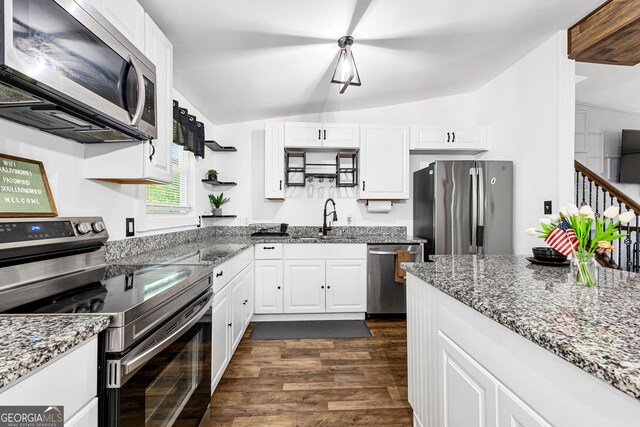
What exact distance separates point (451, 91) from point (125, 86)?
3.58 m

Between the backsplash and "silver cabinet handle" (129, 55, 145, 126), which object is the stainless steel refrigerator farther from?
"silver cabinet handle" (129, 55, 145, 126)

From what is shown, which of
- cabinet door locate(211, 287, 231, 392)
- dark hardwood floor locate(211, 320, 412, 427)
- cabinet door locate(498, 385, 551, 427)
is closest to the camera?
cabinet door locate(498, 385, 551, 427)

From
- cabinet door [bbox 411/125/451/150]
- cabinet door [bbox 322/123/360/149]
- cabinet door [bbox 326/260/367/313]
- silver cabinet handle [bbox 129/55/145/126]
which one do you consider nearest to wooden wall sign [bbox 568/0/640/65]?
cabinet door [bbox 411/125/451/150]

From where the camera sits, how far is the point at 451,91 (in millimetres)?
3695

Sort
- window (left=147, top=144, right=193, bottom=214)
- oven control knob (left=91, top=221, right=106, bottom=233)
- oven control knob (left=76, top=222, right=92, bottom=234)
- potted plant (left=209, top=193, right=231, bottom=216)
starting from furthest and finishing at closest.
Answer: potted plant (left=209, top=193, right=231, bottom=216) < window (left=147, top=144, right=193, bottom=214) < oven control knob (left=91, top=221, right=106, bottom=233) < oven control knob (left=76, top=222, right=92, bottom=234)

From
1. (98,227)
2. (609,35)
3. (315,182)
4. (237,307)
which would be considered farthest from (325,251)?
(609,35)

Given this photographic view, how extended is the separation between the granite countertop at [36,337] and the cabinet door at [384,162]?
3.03m

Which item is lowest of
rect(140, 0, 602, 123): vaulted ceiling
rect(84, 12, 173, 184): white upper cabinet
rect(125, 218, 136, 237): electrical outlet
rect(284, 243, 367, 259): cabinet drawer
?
rect(284, 243, 367, 259): cabinet drawer

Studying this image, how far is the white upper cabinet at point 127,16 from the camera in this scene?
52.9 inches

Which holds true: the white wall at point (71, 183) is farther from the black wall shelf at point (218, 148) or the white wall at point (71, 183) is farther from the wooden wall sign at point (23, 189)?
the black wall shelf at point (218, 148)

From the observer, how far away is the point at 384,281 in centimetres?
324

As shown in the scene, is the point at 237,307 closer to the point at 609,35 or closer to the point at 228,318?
the point at 228,318

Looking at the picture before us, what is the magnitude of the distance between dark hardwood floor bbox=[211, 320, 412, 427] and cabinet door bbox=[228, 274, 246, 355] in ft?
0.55

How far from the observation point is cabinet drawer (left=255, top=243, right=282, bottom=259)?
317 cm
